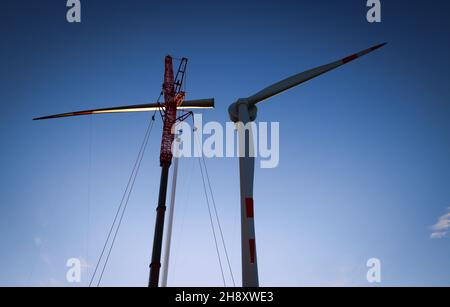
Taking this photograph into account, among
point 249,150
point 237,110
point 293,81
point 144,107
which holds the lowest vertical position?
point 249,150

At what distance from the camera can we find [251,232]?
24.6 meters

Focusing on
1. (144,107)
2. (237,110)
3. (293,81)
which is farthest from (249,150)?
(144,107)

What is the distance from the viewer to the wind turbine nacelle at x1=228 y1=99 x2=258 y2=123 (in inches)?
1277

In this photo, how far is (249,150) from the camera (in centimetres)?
2850

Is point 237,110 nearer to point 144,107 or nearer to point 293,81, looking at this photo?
point 293,81

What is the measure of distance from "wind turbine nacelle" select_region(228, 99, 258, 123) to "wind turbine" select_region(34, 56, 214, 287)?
9.40 m

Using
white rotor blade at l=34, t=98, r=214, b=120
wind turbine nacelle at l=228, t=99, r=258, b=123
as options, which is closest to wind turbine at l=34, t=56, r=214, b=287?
white rotor blade at l=34, t=98, r=214, b=120

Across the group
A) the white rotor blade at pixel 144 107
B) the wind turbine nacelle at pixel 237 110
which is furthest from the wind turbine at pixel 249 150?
the white rotor blade at pixel 144 107

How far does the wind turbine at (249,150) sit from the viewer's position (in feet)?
77.3

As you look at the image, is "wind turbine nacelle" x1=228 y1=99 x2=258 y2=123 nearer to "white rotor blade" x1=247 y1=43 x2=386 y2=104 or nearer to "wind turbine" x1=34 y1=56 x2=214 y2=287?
"white rotor blade" x1=247 y1=43 x2=386 y2=104

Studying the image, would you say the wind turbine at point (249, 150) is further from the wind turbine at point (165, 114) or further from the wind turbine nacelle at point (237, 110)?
the wind turbine at point (165, 114)

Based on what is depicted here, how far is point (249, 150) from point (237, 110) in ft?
19.3
